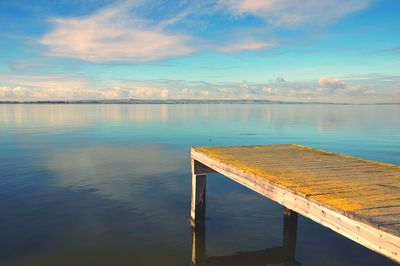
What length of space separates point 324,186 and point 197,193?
547 centimetres

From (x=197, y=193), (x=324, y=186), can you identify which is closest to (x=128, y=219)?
(x=197, y=193)

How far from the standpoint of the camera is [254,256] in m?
9.65

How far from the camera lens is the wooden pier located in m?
4.61

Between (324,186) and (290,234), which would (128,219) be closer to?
(290,234)

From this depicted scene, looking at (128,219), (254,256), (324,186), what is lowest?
(254,256)

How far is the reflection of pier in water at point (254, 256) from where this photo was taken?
9352mm

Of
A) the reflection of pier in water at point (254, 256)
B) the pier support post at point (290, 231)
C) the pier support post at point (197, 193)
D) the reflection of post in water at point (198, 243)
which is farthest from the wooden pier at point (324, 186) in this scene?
the pier support post at point (290, 231)

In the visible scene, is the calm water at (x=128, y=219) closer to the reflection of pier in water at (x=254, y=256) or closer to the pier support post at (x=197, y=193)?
the reflection of pier in water at (x=254, y=256)

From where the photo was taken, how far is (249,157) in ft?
33.3

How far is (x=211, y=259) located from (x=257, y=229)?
2.44 m

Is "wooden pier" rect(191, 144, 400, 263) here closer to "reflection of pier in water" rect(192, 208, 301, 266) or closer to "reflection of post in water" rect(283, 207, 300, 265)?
"reflection of pier in water" rect(192, 208, 301, 266)

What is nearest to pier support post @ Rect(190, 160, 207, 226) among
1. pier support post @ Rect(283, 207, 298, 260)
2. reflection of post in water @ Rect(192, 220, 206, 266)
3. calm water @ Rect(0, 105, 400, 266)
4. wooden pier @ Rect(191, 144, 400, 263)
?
wooden pier @ Rect(191, 144, 400, 263)

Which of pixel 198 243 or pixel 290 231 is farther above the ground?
pixel 290 231

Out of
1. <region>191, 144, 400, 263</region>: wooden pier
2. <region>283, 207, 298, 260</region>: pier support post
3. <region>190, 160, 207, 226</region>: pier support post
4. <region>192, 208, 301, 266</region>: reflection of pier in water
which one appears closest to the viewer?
<region>191, 144, 400, 263</region>: wooden pier
